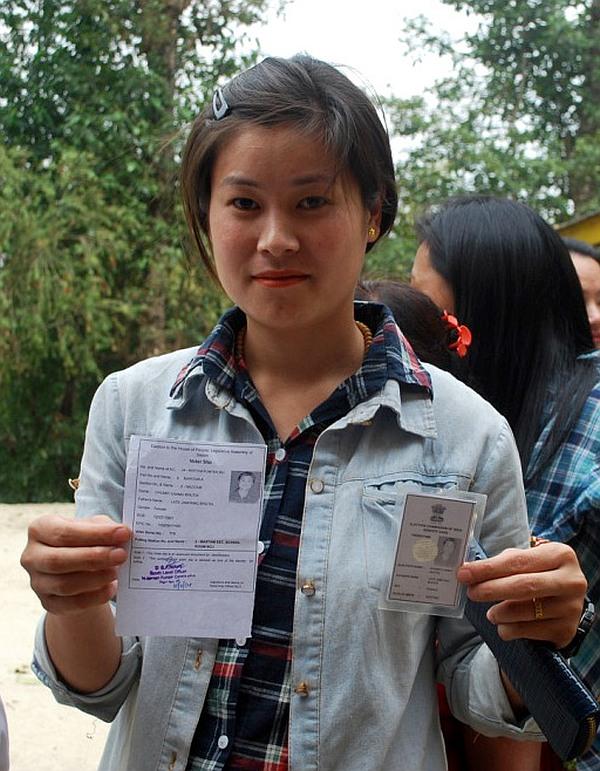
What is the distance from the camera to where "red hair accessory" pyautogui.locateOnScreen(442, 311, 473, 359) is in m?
1.84

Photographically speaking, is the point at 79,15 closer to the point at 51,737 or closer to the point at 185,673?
the point at 51,737

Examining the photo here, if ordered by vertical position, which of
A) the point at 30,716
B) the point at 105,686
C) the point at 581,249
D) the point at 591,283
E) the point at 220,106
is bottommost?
the point at 30,716

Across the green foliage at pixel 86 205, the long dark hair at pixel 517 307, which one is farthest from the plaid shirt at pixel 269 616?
the green foliage at pixel 86 205

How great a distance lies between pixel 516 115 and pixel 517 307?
9.63 metres

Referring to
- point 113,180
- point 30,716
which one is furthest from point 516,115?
point 30,716

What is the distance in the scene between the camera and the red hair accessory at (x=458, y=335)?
184cm

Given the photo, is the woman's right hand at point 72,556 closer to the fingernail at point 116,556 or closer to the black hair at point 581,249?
the fingernail at point 116,556

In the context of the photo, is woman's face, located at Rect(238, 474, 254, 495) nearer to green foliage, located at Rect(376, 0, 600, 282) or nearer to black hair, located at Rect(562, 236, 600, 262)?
black hair, located at Rect(562, 236, 600, 262)

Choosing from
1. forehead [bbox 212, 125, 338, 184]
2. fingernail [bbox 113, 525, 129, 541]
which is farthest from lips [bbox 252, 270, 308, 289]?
fingernail [bbox 113, 525, 129, 541]

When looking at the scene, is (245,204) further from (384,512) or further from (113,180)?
(113,180)

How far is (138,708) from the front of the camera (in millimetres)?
1147

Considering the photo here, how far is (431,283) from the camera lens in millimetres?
1973

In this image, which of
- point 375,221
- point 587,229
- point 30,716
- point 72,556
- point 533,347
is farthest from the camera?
point 587,229

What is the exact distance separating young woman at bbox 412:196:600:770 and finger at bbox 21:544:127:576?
31.7 inches
